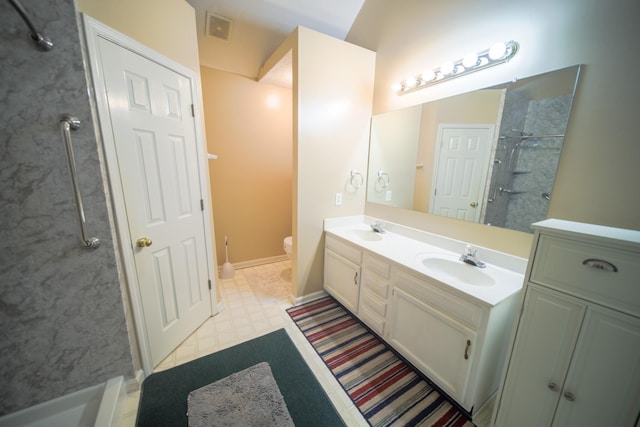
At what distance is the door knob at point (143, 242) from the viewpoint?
56.8 inches

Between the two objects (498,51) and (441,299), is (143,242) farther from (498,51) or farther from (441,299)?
(498,51)

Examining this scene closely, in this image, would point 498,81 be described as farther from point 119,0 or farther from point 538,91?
point 119,0

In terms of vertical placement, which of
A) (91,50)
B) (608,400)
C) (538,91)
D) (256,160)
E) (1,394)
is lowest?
(1,394)

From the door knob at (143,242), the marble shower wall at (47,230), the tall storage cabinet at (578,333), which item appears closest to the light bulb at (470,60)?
the tall storage cabinet at (578,333)

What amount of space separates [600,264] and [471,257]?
2.33 ft

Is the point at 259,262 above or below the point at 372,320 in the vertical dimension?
below

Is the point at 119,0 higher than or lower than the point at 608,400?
higher

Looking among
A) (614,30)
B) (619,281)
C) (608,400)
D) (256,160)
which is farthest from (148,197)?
(614,30)

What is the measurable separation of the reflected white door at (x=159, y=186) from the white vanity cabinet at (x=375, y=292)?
4.70 ft

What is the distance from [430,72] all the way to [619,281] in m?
1.66

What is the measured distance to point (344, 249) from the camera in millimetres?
2102

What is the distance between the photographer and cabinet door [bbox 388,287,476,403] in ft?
4.12

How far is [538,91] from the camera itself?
128cm

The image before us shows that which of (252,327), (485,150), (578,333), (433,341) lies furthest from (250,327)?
(485,150)
